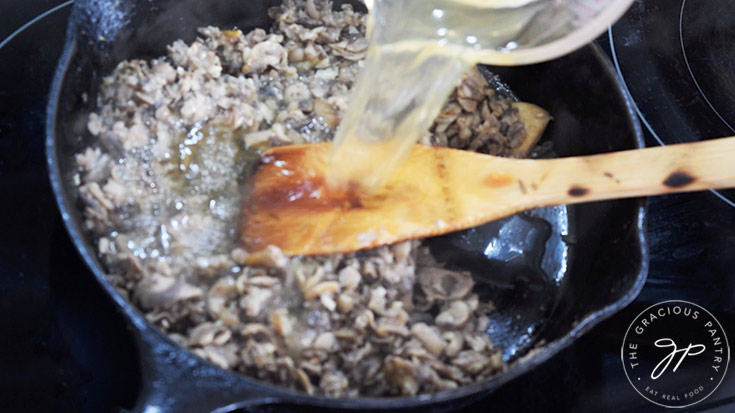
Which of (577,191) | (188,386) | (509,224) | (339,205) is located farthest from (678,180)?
(188,386)

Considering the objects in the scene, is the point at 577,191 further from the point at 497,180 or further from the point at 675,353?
the point at 675,353

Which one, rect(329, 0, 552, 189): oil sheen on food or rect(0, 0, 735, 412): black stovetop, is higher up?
rect(329, 0, 552, 189): oil sheen on food

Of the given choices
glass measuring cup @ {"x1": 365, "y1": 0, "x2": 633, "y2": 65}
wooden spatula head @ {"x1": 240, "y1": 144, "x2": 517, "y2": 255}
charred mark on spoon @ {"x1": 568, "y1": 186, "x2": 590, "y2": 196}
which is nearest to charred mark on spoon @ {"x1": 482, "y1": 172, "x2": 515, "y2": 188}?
wooden spatula head @ {"x1": 240, "y1": 144, "x2": 517, "y2": 255}

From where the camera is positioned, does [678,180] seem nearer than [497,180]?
Yes

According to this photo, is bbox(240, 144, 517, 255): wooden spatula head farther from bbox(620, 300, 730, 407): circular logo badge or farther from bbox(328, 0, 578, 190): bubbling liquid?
bbox(620, 300, 730, 407): circular logo badge

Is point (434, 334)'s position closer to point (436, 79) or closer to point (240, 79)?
point (436, 79)

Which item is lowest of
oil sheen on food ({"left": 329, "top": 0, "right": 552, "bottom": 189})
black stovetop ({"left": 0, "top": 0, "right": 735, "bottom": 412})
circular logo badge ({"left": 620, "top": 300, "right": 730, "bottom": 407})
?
circular logo badge ({"left": 620, "top": 300, "right": 730, "bottom": 407})
